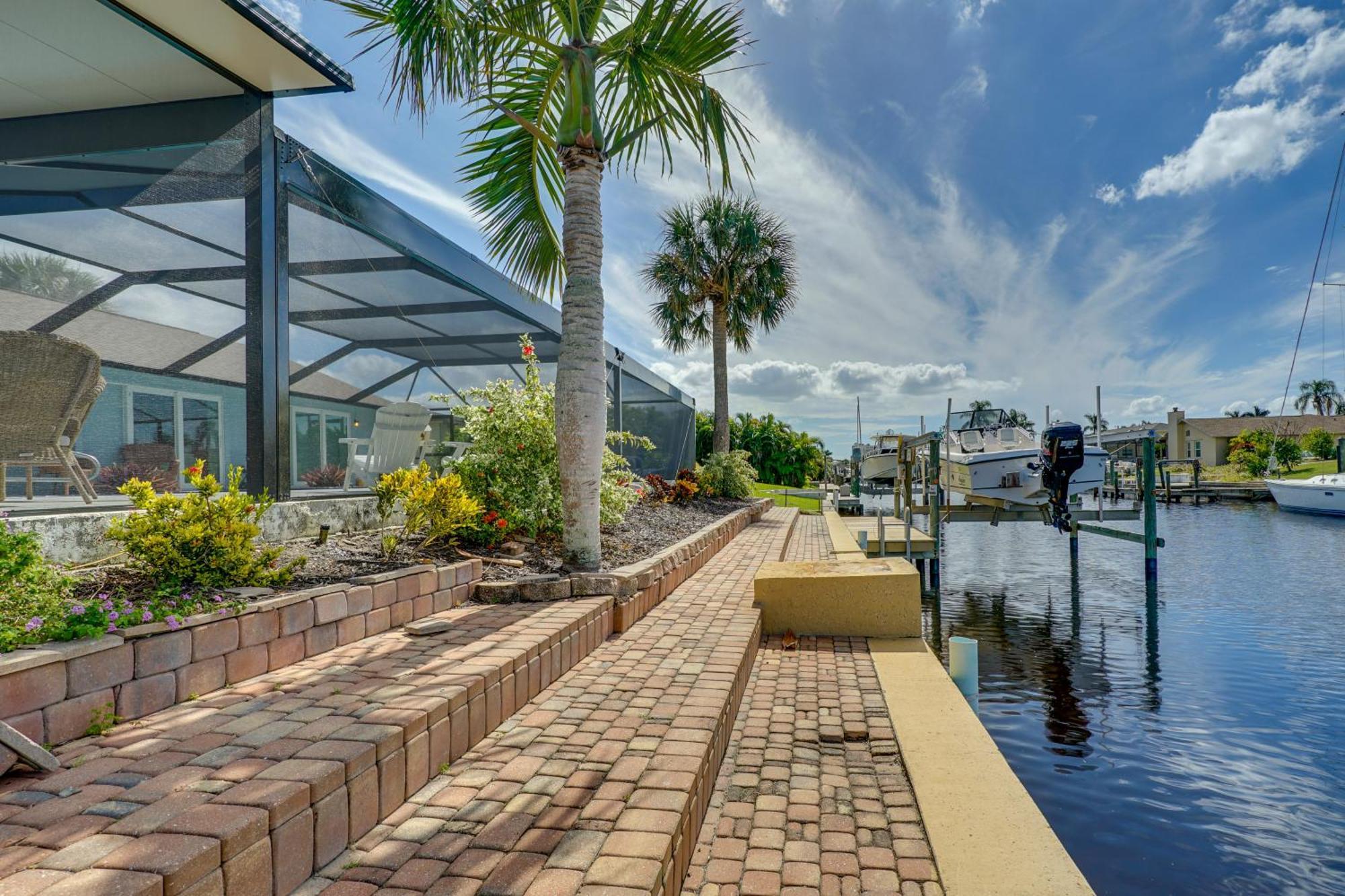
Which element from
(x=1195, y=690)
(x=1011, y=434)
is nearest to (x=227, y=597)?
(x=1195, y=690)

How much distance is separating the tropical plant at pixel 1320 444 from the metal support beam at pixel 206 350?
64.0m

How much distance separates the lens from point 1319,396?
82.3 m

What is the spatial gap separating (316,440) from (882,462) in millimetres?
22584

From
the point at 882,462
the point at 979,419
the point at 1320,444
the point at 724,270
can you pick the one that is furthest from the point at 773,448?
the point at 1320,444

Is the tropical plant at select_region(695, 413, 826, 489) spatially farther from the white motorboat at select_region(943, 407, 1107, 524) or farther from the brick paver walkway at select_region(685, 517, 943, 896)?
the brick paver walkway at select_region(685, 517, 943, 896)

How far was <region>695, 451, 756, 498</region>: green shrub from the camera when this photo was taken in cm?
1453

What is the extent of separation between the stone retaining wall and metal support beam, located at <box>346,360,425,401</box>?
10.6ft

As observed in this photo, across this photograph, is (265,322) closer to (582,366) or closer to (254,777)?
(582,366)

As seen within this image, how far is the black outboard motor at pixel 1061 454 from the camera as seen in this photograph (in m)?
12.1

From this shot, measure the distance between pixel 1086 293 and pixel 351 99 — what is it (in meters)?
24.0

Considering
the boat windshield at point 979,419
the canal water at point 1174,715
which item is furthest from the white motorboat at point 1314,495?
the boat windshield at point 979,419

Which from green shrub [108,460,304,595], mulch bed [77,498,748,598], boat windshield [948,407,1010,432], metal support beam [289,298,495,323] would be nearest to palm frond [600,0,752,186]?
metal support beam [289,298,495,323]

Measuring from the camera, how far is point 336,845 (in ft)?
6.27

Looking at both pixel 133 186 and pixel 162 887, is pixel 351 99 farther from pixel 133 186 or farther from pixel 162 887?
pixel 162 887
